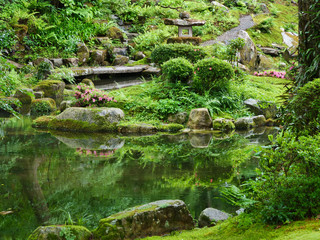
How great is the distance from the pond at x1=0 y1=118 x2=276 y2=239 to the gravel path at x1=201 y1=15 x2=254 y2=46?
1315 centimetres

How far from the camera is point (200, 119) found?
10328 millimetres

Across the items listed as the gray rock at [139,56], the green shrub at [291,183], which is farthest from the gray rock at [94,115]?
the gray rock at [139,56]

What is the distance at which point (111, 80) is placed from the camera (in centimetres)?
1811

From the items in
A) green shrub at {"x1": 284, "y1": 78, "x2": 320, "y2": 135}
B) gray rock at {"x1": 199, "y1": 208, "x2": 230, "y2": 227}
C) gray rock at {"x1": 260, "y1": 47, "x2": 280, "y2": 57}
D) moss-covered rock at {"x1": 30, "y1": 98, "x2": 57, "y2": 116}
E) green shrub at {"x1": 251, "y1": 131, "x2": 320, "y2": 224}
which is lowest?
moss-covered rock at {"x1": 30, "y1": 98, "x2": 57, "y2": 116}

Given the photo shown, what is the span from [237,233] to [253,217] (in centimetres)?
20

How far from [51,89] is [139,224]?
12259 mm

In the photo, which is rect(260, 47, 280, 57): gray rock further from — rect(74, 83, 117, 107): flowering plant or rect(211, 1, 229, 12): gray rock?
rect(74, 83, 117, 107): flowering plant

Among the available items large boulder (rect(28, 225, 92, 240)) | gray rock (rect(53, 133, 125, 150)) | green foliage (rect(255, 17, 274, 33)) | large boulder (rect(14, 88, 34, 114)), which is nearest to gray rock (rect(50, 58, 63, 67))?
large boulder (rect(14, 88, 34, 114))

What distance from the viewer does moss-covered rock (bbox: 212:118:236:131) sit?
34.2 feet

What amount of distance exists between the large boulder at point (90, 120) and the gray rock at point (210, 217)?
6806mm

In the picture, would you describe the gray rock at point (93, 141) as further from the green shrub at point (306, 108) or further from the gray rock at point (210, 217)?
the green shrub at point (306, 108)

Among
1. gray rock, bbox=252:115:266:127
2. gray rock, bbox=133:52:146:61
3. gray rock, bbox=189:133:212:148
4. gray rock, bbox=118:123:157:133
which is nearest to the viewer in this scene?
gray rock, bbox=189:133:212:148

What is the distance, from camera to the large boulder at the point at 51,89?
14.6m

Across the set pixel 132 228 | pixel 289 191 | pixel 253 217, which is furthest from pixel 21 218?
pixel 289 191
